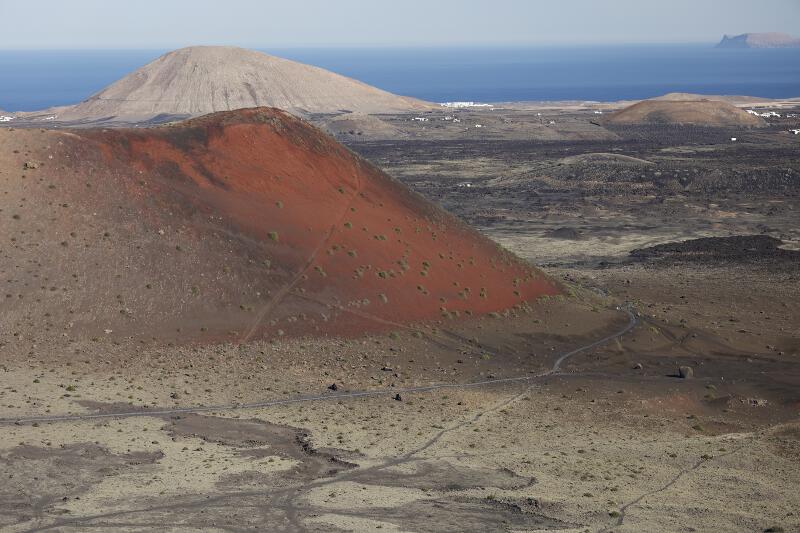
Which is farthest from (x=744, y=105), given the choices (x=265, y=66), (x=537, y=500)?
(x=537, y=500)

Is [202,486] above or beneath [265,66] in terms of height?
beneath

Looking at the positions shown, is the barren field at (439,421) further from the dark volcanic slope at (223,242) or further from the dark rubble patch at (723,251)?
the dark rubble patch at (723,251)

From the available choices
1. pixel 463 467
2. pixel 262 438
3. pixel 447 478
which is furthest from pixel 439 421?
pixel 262 438

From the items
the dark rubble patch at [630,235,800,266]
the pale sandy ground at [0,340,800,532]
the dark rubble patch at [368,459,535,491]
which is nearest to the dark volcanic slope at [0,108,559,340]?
the pale sandy ground at [0,340,800,532]

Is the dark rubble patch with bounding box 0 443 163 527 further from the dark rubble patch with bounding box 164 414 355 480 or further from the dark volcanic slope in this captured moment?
the dark volcanic slope

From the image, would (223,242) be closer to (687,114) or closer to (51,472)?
(51,472)

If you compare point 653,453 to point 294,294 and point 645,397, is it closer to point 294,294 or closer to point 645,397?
point 645,397
